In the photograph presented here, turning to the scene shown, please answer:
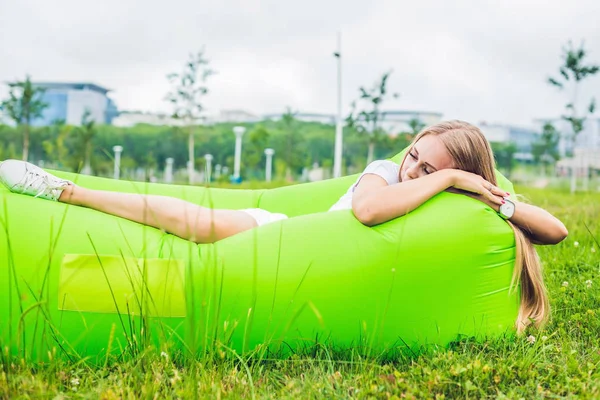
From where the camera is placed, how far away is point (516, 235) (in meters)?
2.11

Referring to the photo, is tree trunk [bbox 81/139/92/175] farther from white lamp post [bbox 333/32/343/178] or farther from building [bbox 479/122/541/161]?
building [bbox 479/122/541/161]

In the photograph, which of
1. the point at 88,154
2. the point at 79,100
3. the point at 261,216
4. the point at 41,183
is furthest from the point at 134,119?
the point at 41,183

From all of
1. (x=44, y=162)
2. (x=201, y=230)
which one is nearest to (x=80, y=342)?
(x=201, y=230)

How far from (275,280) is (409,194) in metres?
0.57

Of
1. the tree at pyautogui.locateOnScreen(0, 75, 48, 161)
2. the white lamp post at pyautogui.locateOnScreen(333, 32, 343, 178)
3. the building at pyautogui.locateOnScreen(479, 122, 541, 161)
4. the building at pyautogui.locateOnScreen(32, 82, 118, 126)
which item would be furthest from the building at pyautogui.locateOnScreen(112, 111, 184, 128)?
the building at pyautogui.locateOnScreen(479, 122, 541, 161)

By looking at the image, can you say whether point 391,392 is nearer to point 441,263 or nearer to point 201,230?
point 441,263

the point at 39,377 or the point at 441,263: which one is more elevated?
the point at 441,263

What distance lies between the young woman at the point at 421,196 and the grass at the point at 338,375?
0.28 m

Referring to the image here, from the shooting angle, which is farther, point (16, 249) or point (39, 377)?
point (16, 249)

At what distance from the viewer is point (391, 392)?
1.66 meters

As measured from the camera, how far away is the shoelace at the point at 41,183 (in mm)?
2209

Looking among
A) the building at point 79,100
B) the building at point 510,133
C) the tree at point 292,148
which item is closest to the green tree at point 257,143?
the tree at point 292,148

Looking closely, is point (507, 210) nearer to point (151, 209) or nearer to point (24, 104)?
point (151, 209)

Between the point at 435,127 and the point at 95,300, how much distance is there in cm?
145
